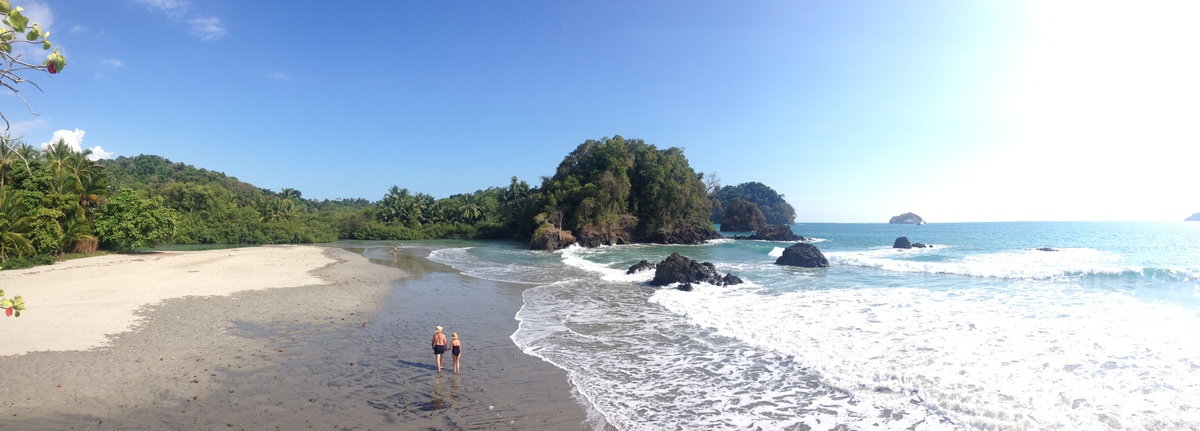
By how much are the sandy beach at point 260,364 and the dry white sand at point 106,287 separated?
0.08 metres

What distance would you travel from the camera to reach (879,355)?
417 inches

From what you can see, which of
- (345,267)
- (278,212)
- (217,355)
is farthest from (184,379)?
(278,212)

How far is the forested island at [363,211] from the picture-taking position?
85.9 ft

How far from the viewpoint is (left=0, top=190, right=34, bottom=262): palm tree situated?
21.7 m

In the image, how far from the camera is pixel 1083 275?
2273 centimetres

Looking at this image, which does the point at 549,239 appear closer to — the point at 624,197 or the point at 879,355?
the point at 624,197

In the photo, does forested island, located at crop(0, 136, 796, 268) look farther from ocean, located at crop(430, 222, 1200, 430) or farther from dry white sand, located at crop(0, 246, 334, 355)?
ocean, located at crop(430, 222, 1200, 430)

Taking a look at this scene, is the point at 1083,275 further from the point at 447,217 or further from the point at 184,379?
the point at 447,217

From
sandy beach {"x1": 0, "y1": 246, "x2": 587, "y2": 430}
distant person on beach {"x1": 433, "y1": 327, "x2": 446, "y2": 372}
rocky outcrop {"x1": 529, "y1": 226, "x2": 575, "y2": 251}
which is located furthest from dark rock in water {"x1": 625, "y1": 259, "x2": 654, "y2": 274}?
rocky outcrop {"x1": 529, "y1": 226, "x2": 575, "y2": 251}

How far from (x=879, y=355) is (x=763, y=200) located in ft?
541

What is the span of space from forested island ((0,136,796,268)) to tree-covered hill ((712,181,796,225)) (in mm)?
91272

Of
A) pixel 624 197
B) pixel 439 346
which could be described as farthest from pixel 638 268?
pixel 624 197

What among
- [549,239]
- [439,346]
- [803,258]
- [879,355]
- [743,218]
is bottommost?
[879,355]

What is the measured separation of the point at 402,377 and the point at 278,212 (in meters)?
61.0
